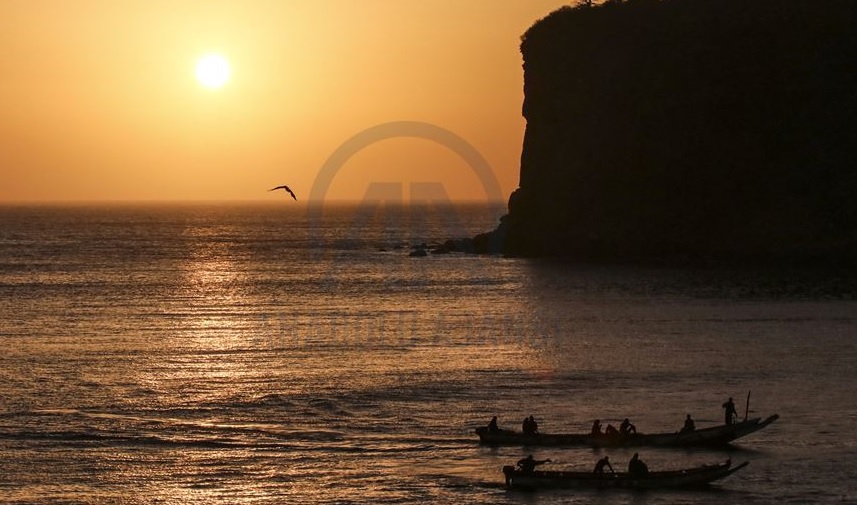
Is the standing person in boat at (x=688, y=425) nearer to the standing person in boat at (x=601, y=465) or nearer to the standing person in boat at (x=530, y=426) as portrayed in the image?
the standing person in boat at (x=530, y=426)

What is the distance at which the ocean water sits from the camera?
41.8 meters

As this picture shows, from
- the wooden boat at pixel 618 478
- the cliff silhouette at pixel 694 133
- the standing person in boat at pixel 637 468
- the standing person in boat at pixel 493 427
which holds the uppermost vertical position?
the cliff silhouette at pixel 694 133

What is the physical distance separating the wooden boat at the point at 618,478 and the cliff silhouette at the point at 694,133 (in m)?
95.7

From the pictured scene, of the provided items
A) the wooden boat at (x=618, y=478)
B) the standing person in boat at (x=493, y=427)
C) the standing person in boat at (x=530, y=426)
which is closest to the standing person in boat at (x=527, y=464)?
the wooden boat at (x=618, y=478)

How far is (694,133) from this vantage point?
14238cm

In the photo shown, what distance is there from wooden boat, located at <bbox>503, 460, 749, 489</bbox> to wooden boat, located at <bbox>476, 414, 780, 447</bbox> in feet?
14.9

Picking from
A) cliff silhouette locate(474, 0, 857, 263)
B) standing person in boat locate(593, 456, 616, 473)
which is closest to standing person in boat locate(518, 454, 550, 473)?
standing person in boat locate(593, 456, 616, 473)

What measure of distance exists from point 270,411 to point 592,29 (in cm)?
10946

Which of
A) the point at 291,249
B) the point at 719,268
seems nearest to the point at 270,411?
the point at 719,268

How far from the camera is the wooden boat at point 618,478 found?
133 feet

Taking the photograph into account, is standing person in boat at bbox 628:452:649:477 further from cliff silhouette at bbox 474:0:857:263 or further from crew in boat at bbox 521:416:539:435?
cliff silhouette at bbox 474:0:857:263

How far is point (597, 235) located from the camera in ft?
471

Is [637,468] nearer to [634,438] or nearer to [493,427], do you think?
[634,438]

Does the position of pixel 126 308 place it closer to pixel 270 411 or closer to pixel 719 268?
pixel 270 411
